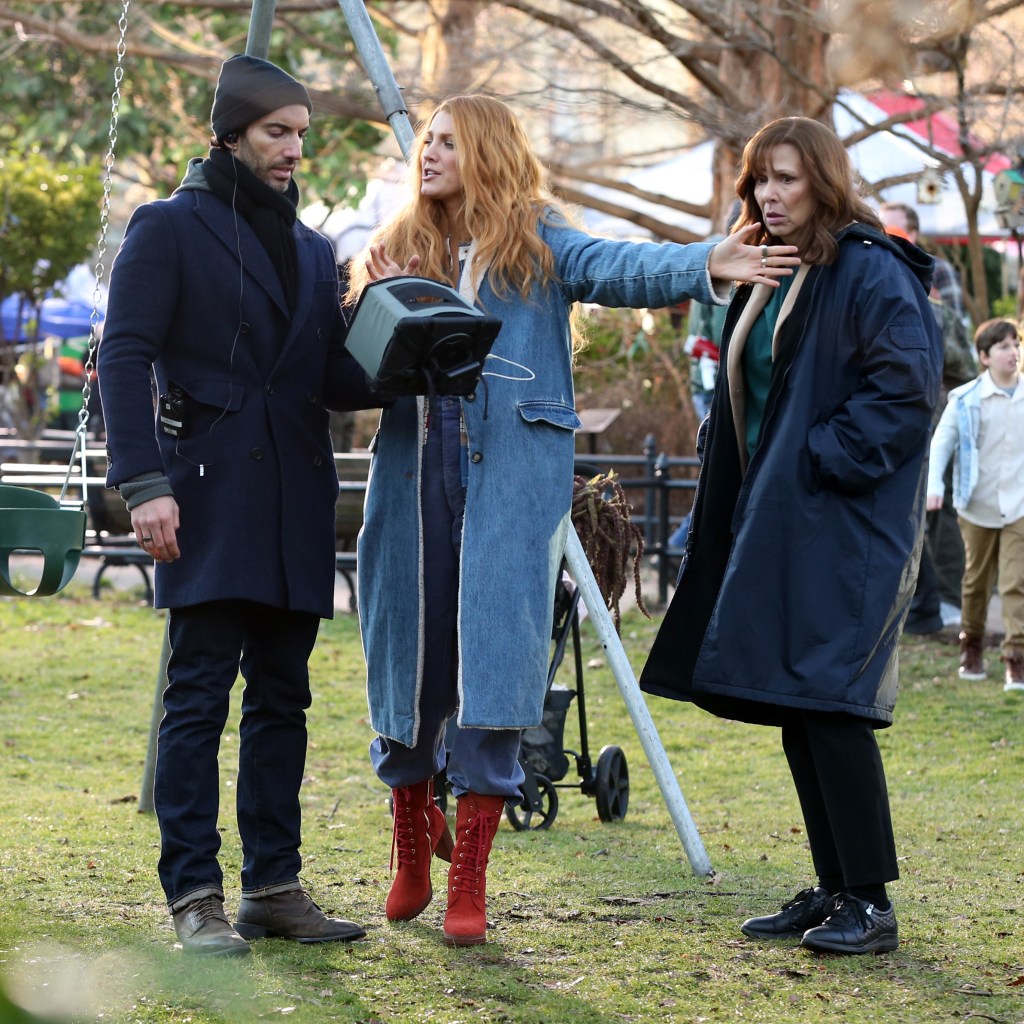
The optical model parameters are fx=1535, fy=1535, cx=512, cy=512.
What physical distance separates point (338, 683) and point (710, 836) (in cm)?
377

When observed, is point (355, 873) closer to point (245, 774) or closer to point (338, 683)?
point (245, 774)

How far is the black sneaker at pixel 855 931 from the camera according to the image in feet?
11.5

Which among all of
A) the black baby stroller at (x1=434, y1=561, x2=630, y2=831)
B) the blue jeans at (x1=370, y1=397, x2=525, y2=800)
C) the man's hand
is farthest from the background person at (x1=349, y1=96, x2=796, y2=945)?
the black baby stroller at (x1=434, y1=561, x2=630, y2=831)

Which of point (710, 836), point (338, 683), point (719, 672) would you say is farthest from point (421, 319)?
point (338, 683)

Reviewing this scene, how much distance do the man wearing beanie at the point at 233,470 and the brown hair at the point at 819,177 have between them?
1070 mm

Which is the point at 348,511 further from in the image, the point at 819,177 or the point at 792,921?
the point at 819,177

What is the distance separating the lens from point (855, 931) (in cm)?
353

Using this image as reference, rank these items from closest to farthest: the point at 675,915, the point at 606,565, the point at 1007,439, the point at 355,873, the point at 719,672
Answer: the point at 719,672, the point at 675,915, the point at 355,873, the point at 606,565, the point at 1007,439

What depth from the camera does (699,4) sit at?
11.2 meters

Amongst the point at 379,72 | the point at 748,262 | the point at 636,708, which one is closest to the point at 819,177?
the point at 748,262

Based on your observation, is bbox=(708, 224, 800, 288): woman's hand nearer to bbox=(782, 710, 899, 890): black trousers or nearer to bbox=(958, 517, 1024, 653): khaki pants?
bbox=(782, 710, 899, 890): black trousers

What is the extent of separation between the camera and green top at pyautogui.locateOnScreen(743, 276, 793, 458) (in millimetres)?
3656

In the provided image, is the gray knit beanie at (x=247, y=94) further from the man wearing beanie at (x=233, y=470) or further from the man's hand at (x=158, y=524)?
the man's hand at (x=158, y=524)

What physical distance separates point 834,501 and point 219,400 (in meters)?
1.41
